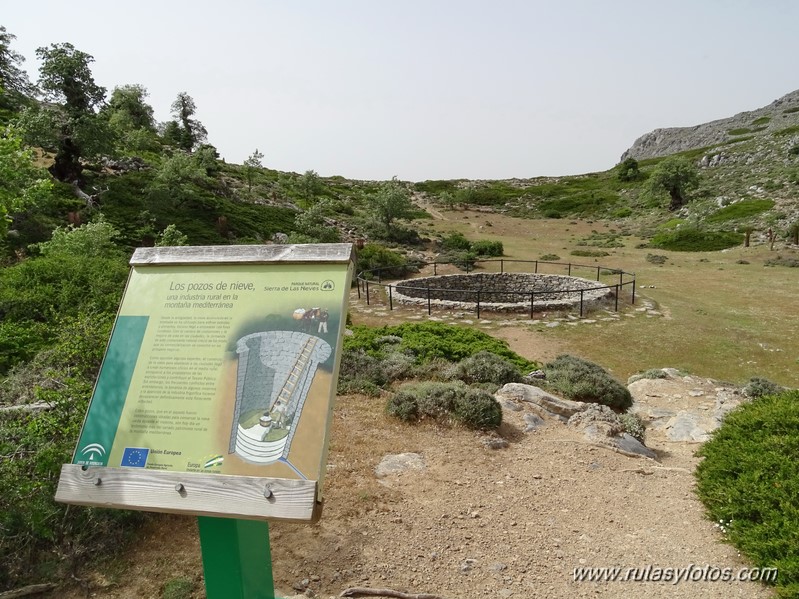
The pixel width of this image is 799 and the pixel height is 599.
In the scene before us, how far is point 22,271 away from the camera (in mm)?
9000

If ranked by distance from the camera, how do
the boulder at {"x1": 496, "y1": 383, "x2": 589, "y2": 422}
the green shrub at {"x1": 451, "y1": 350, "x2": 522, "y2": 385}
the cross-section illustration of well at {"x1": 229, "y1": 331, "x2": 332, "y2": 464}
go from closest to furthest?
1. the cross-section illustration of well at {"x1": 229, "y1": 331, "x2": 332, "y2": 464}
2. the boulder at {"x1": 496, "y1": 383, "x2": 589, "y2": 422}
3. the green shrub at {"x1": 451, "y1": 350, "x2": 522, "y2": 385}

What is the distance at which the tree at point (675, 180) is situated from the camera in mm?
45500

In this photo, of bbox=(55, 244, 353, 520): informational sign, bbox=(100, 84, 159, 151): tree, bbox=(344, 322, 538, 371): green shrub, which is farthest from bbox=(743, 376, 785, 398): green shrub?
bbox=(100, 84, 159, 151): tree

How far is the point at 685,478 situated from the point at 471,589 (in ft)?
11.1

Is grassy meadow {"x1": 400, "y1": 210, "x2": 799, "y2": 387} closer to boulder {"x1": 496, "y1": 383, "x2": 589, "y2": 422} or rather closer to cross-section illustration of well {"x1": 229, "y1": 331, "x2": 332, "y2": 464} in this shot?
boulder {"x1": 496, "y1": 383, "x2": 589, "y2": 422}

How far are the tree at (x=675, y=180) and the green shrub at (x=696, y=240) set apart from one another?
518 inches

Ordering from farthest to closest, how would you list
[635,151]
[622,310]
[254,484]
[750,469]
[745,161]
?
[635,151] → [745,161] → [622,310] → [750,469] → [254,484]

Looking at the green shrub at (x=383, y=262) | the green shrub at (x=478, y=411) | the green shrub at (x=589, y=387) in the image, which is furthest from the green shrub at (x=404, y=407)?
the green shrub at (x=383, y=262)

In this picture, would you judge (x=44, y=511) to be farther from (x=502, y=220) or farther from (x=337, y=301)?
(x=502, y=220)

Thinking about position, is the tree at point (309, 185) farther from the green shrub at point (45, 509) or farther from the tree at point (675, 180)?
the green shrub at point (45, 509)

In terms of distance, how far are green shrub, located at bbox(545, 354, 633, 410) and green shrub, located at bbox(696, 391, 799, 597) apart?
10.8 ft

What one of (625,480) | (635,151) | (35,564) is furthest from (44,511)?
(635,151)

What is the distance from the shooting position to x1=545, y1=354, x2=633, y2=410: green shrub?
8.91m

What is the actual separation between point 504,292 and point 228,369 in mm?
13376
